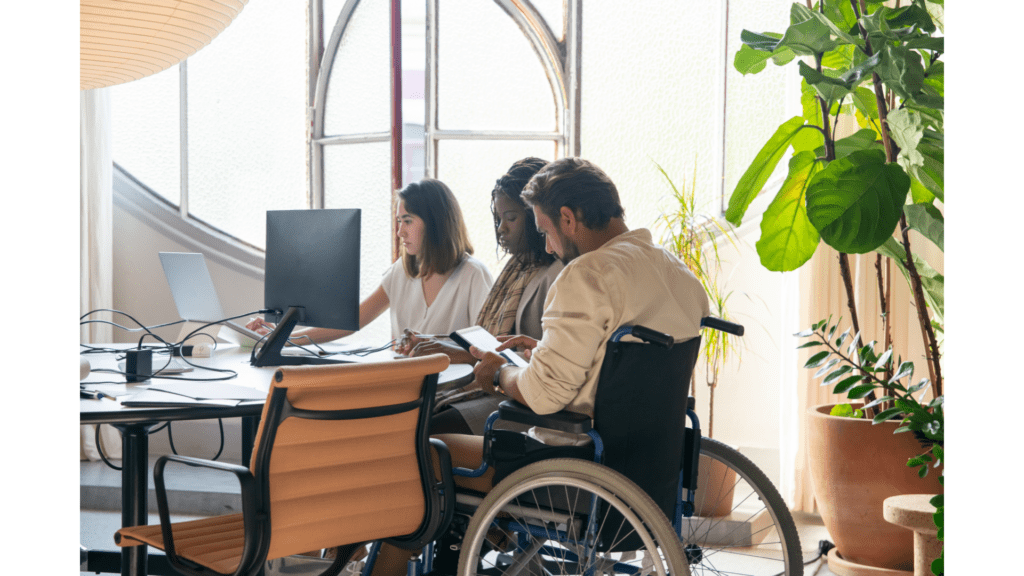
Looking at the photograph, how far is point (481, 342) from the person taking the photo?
206 cm

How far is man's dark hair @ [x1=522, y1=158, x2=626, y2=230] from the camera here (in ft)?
6.21

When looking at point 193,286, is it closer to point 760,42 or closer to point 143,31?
point 143,31

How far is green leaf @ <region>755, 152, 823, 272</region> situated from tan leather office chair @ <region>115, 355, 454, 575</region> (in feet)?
3.81

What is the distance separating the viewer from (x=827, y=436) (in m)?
2.55

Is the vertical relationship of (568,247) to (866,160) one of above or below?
below

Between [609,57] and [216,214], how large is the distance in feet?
7.02

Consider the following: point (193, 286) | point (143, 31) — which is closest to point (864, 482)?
point (193, 286)

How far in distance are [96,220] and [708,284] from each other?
282 cm

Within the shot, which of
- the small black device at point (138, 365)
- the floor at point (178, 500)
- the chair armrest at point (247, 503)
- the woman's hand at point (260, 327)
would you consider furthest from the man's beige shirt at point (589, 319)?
the floor at point (178, 500)

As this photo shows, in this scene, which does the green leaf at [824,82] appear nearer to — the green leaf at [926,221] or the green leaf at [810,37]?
the green leaf at [810,37]

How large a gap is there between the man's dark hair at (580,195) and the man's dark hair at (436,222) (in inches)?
→ 40.6
